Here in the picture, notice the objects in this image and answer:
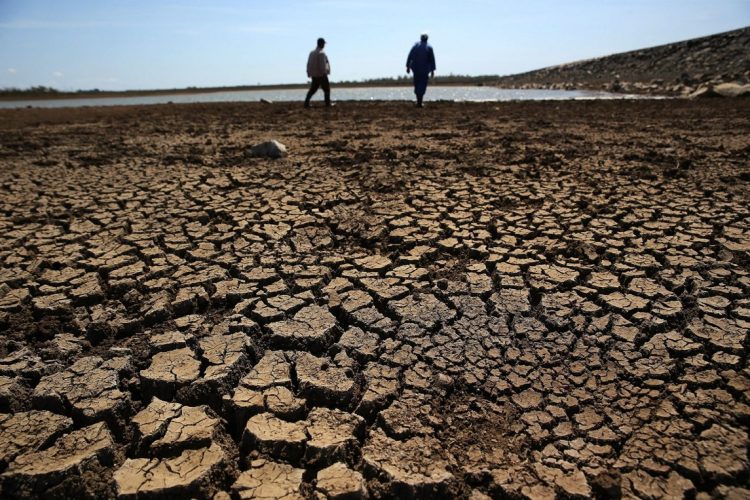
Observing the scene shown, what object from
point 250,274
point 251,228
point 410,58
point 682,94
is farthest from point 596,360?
point 682,94

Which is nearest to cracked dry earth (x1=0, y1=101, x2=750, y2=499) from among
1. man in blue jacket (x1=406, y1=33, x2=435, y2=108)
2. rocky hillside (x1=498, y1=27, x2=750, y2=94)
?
man in blue jacket (x1=406, y1=33, x2=435, y2=108)

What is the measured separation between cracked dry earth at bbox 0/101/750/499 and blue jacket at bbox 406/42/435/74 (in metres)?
7.11

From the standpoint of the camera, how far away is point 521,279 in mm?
2613

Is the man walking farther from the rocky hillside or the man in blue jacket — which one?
the rocky hillside

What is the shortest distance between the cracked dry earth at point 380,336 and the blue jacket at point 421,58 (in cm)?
711

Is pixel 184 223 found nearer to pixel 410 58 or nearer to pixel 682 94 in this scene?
pixel 410 58

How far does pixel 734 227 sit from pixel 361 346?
2.86m

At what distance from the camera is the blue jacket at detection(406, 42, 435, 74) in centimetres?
1080

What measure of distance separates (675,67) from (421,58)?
48.5ft

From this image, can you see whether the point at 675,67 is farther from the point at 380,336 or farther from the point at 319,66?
the point at 380,336

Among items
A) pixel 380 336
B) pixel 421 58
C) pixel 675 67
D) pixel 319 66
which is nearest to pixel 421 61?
pixel 421 58

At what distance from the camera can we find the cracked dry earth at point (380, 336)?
58.1 inches

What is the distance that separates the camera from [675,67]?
19266 millimetres

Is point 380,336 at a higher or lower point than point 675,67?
lower
